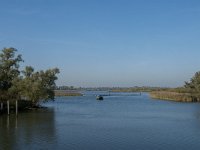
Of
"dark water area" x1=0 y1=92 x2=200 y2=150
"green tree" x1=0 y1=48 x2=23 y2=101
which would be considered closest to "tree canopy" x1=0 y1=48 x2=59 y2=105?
"green tree" x1=0 y1=48 x2=23 y2=101

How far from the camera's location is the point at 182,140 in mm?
41750

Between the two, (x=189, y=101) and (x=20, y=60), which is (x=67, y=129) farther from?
(x=189, y=101)

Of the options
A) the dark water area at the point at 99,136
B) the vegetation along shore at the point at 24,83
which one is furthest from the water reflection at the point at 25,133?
the vegetation along shore at the point at 24,83

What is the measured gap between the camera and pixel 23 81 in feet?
284

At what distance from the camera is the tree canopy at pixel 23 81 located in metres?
85.2

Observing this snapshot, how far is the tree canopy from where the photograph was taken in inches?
3354

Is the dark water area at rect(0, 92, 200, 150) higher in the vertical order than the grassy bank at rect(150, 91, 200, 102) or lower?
lower

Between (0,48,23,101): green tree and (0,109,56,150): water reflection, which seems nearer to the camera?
(0,109,56,150): water reflection

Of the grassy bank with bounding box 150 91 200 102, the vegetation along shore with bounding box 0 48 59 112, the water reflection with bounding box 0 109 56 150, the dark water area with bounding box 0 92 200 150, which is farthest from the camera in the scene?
the grassy bank with bounding box 150 91 200 102

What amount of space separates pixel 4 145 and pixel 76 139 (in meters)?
7.65

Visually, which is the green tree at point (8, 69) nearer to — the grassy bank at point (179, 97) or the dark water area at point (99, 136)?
the dark water area at point (99, 136)

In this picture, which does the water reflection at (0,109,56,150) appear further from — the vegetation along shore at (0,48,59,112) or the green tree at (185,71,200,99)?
the green tree at (185,71,200,99)

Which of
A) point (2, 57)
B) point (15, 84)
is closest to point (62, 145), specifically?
point (15, 84)

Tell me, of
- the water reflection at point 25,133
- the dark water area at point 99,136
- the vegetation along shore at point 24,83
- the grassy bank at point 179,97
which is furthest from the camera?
the grassy bank at point 179,97
